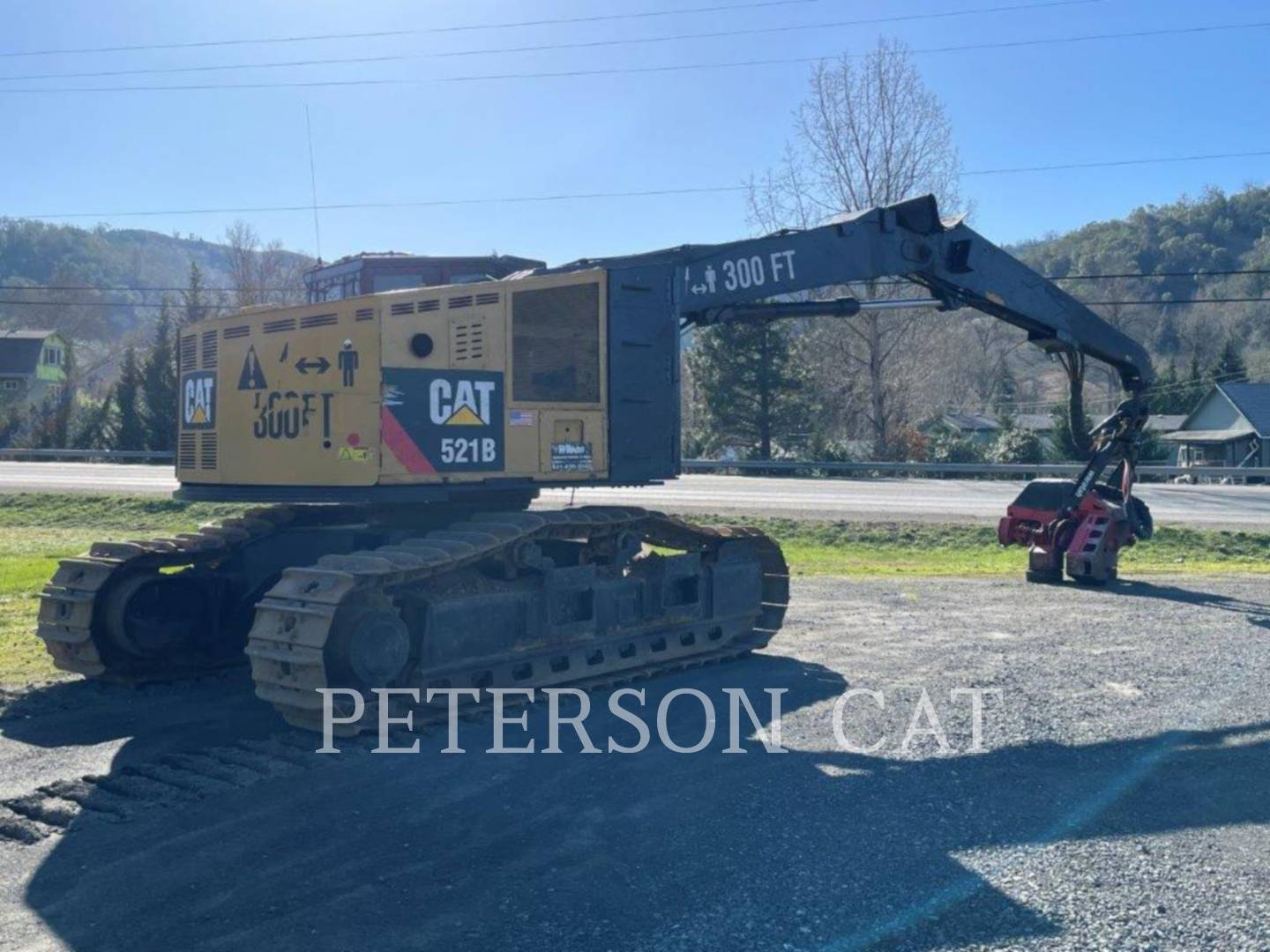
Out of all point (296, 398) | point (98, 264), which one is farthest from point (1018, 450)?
point (98, 264)

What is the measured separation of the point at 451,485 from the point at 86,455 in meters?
36.4

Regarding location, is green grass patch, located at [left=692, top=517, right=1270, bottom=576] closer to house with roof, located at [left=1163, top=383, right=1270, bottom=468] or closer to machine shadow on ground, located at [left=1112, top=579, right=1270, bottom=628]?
machine shadow on ground, located at [left=1112, top=579, right=1270, bottom=628]

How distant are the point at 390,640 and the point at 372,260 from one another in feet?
12.0

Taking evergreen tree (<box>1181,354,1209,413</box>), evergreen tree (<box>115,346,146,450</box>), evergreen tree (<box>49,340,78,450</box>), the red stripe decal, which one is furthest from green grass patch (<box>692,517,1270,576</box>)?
evergreen tree (<box>1181,354,1209,413</box>)

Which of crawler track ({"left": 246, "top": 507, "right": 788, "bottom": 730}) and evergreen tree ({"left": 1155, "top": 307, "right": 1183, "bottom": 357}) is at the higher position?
evergreen tree ({"left": 1155, "top": 307, "right": 1183, "bottom": 357})

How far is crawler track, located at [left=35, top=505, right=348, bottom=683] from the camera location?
29.9ft

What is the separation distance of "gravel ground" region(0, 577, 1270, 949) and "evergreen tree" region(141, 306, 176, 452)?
42.7 metres

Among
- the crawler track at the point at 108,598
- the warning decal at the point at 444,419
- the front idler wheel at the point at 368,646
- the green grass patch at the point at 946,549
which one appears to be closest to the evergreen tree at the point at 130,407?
the green grass patch at the point at 946,549

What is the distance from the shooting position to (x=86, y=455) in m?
40.9

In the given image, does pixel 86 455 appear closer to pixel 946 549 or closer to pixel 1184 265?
pixel 946 549

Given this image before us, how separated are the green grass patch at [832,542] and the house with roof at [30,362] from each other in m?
47.5

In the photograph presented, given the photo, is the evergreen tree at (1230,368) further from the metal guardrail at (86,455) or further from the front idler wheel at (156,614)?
the front idler wheel at (156,614)

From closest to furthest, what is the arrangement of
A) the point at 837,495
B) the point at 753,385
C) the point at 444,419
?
the point at 444,419, the point at 837,495, the point at 753,385

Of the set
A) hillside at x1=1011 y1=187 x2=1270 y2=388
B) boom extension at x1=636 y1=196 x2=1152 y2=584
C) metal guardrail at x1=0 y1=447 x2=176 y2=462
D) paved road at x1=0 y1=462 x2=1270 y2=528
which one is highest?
hillside at x1=1011 y1=187 x2=1270 y2=388
